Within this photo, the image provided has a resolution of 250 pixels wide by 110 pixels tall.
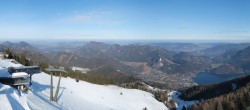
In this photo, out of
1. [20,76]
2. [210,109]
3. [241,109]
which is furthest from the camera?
[210,109]

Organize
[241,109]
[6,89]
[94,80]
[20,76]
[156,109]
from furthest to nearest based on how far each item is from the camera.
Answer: [94,80] → [156,109] → [241,109] → [20,76] → [6,89]

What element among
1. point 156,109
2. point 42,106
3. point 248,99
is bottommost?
point 156,109

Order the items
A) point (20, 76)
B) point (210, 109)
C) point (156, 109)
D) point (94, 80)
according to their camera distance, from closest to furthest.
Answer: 1. point (20, 76)
2. point (210, 109)
3. point (156, 109)
4. point (94, 80)

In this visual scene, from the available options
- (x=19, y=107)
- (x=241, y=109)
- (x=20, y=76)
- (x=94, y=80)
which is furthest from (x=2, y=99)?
(x=94, y=80)

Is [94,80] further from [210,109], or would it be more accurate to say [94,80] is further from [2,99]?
[2,99]

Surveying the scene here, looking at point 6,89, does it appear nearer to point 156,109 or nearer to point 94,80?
point 156,109

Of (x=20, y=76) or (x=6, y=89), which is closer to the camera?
(x=6, y=89)

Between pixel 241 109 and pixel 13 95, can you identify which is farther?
pixel 241 109

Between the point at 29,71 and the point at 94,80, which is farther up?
the point at 29,71

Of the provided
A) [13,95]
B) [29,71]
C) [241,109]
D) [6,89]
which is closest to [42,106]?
[13,95]
